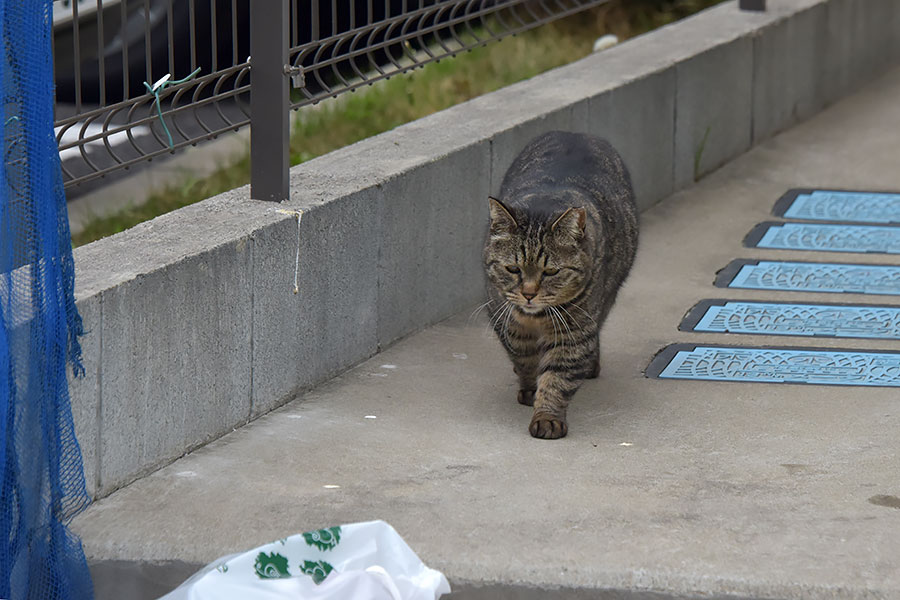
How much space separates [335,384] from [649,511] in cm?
142

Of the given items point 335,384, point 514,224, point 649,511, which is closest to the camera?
point 649,511

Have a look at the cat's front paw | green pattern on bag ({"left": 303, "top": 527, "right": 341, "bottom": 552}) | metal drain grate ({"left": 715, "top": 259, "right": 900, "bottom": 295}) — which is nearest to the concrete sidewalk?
the cat's front paw

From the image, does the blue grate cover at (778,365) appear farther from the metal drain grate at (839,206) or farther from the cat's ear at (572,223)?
the metal drain grate at (839,206)

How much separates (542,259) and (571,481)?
81cm

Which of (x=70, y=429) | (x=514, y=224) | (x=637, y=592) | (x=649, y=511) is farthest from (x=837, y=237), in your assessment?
(x=70, y=429)

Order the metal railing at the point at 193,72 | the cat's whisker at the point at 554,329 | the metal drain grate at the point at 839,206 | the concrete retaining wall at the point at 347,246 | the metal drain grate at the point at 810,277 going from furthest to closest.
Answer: the metal drain grate at the point at 839,206
the metal drain grate at the point at 810,277
the cat's whisker at the point at 554,329
the metal railing at the point at 193,72
the concrete retaining wall at the point at 347,246

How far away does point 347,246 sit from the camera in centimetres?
488

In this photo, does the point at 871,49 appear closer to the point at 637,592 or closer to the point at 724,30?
the point at 724,30

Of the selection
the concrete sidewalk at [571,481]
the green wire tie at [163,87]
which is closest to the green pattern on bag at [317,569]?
the concrete sidewalk at [571,481]

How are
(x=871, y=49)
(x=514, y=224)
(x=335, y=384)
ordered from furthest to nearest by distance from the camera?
(x=871, y=49) < (x=335, y=384) < (x=514, y=224)

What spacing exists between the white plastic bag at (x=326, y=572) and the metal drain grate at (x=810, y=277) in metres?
3.05

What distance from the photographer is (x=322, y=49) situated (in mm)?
5117

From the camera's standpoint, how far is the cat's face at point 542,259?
4.50m

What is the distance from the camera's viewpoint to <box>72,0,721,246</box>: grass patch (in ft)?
21.4
